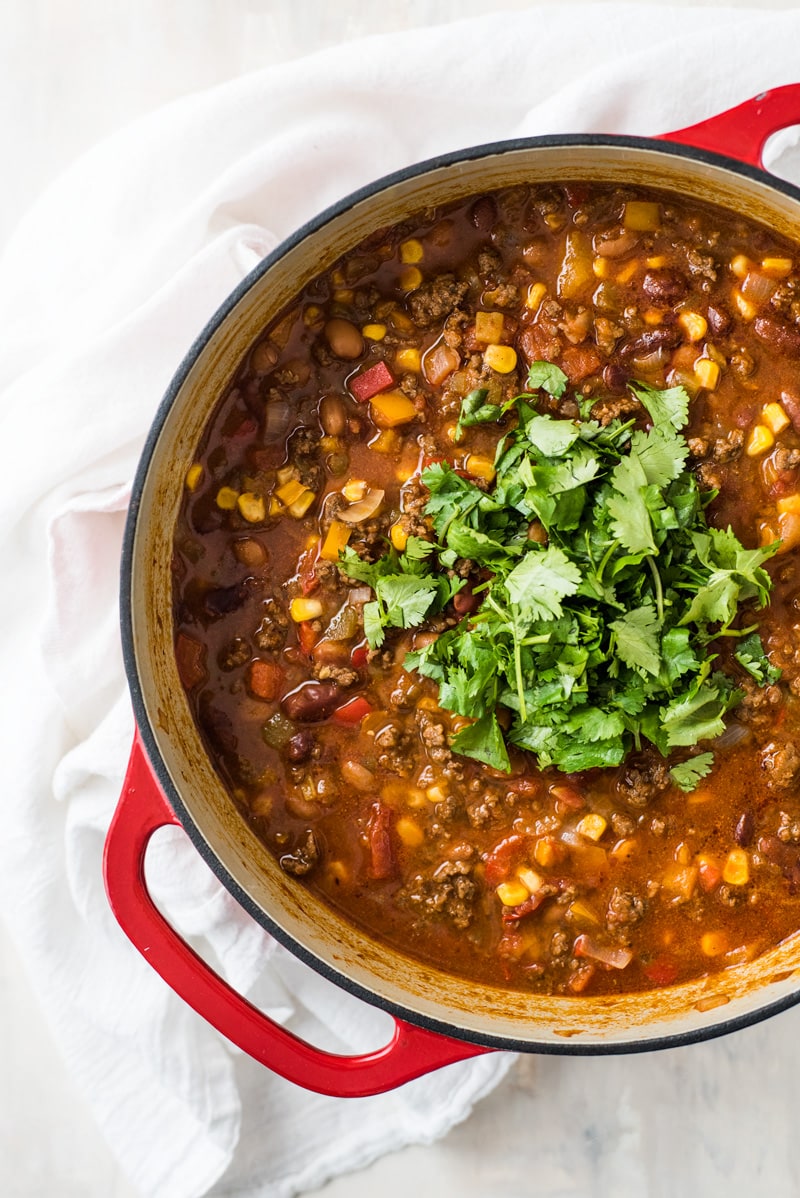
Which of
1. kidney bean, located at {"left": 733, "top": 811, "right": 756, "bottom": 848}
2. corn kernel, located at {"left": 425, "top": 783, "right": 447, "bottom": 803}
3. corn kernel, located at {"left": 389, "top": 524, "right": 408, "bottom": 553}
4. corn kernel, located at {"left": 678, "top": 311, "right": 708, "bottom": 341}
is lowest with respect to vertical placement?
kidney bean, located at {"left": 733, "top": 811, "right": 756, "bottom": 848}

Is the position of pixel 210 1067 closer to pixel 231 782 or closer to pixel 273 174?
pixel 231 782

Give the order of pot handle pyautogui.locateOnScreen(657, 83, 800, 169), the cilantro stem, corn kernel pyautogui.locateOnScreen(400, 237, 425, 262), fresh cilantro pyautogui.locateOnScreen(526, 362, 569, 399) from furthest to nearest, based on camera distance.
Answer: corn kernel pyautogui.locateOnScreen(400, 237, 425, 262)
fresh cilantro pyautogui.locateOnScreen(526, 362, 569, 399)
the cilantro stem
pot handle pyautogui.locateOnScreen(657, 83, 800, 169)

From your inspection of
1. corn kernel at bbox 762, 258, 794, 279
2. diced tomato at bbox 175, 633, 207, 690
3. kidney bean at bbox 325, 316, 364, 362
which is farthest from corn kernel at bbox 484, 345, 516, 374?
diced tomato at bbox 175, 633, 207, 690

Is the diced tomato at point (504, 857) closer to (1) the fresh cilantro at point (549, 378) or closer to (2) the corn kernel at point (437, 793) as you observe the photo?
(2) the corn kernel at point (437, 793)

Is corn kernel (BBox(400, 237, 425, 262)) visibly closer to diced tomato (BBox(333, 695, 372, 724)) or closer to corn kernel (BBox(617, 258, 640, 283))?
corn kernel (BBox(617, 258, 640, 283))

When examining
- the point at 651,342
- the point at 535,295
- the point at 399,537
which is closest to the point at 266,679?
the point at 399,537

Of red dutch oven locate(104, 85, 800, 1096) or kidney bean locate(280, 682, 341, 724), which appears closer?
red dutch oven locate(104, 85, 800, 1096)

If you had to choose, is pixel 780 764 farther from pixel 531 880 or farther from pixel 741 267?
pixel 741 267
